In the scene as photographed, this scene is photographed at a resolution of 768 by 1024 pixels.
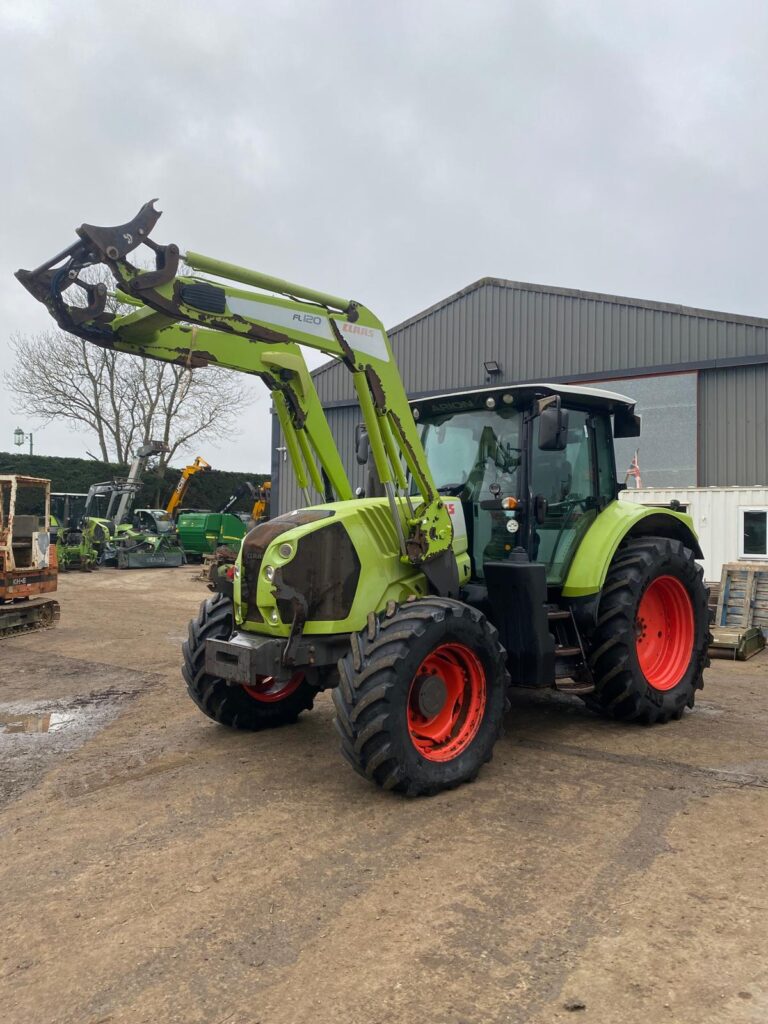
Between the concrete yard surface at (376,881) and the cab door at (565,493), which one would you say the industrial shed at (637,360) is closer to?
the cab door at (565,493)

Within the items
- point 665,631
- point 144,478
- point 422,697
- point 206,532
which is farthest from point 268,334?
Result: point 144,478

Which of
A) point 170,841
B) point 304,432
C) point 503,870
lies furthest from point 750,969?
point 304,432

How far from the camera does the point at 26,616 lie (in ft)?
35.0

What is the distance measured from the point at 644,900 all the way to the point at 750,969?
520 mm

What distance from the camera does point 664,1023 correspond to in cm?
241

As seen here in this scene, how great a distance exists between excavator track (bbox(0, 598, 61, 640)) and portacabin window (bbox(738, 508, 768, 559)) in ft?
34.0

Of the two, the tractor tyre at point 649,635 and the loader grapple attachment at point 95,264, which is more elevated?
the loader grapple attachment at point 95,264

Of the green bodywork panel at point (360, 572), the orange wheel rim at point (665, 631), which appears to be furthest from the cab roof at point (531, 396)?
the orange wheel rim at point (665, 631)

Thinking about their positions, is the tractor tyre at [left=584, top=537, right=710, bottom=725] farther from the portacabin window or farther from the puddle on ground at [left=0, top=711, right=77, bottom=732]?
the portacabin window

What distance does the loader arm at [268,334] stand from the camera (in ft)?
13.5

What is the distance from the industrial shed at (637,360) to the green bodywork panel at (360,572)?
11.6 metres

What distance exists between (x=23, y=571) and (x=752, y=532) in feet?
35.8

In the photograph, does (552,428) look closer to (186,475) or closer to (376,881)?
(376,881)

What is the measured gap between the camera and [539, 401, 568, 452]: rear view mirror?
4992 mm
